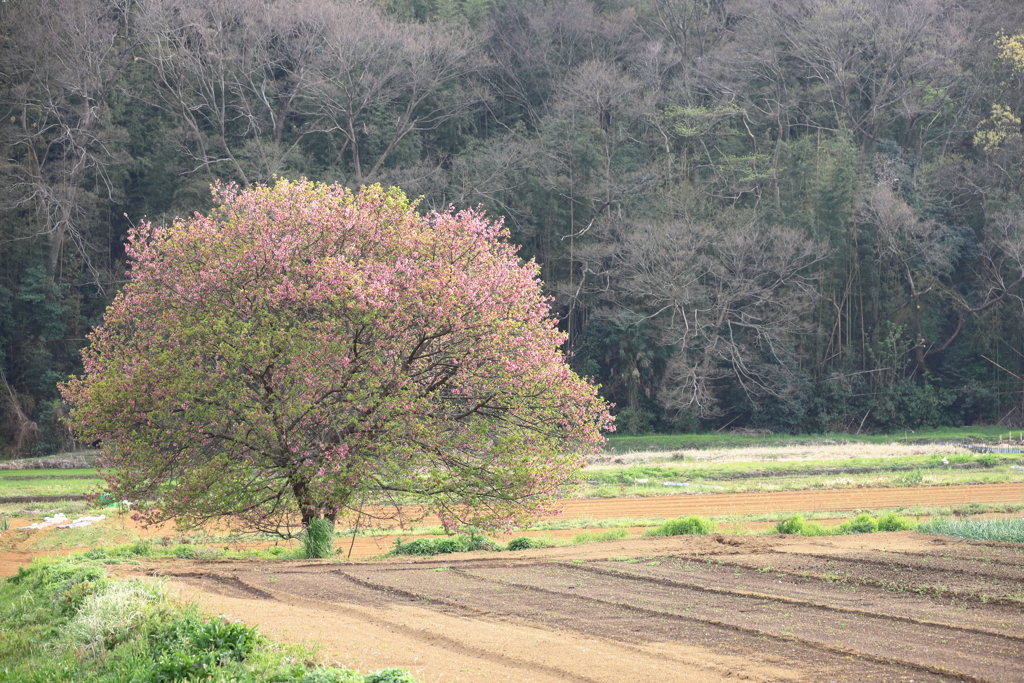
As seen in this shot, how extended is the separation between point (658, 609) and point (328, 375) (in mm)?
6201

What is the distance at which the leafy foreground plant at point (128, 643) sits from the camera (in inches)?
336

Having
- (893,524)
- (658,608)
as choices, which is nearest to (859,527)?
(893,524)

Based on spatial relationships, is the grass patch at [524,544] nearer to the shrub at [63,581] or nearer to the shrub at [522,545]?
the shrub at [522,545]

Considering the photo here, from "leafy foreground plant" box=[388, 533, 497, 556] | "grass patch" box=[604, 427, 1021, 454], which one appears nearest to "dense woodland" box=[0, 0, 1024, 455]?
"grass patch" box=[604, 427, 1021, 454]

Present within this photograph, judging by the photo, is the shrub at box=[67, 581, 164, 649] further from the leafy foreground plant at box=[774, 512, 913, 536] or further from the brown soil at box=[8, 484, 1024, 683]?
the leafy foreground plant at box=[774, 512, 913, 536]

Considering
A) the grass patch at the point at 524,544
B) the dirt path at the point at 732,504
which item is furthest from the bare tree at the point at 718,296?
the grass patch at the point at 524,544

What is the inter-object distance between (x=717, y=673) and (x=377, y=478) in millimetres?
8177

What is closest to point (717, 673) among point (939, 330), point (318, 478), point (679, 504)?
point (318, 478)

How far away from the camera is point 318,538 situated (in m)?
16.4

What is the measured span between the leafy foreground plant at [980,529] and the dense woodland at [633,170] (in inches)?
1018

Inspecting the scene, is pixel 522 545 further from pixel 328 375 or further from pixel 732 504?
pixel 732 504

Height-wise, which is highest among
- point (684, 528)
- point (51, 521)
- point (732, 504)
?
point (51, 521)

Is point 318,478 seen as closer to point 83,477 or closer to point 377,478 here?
point 377,478

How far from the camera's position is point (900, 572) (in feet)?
47.8
